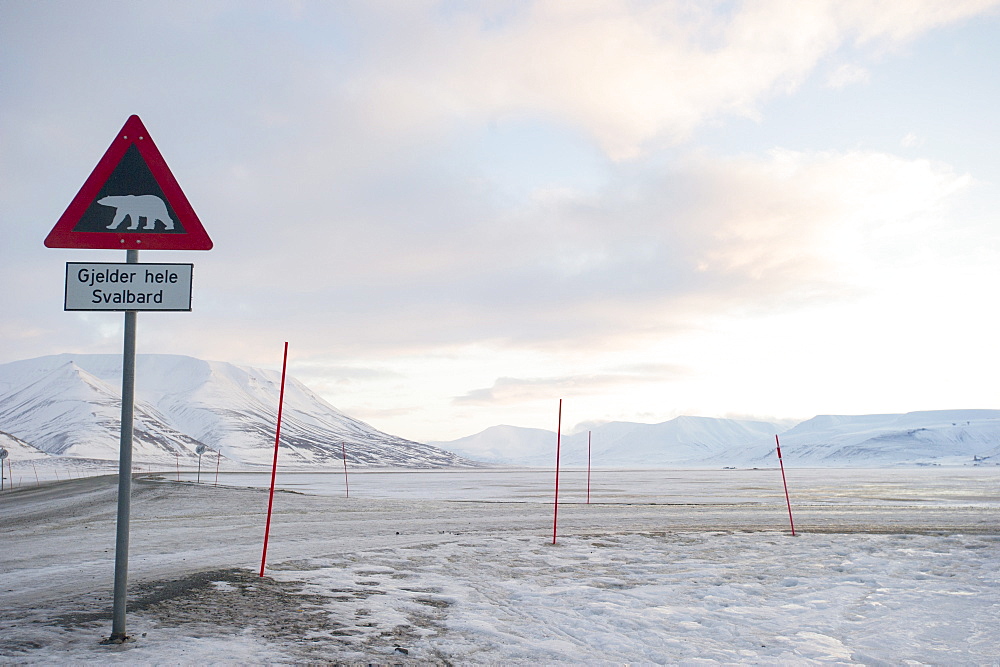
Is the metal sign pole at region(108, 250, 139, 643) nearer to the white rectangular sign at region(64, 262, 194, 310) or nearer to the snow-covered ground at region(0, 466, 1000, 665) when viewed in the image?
the white rectangular sign at region(64, 262, 194, 310)

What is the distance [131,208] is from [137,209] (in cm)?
4

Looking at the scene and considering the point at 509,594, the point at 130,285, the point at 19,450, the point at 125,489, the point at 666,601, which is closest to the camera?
the point at 125,489

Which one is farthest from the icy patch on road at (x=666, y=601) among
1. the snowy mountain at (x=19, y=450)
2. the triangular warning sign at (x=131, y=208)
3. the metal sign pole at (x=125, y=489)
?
the snowy mountain at (x=19, y=450)

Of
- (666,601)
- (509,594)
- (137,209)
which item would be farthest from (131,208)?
(666,601)

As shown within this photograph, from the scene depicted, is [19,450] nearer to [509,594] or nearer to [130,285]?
[509,594]

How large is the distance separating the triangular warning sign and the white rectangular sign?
24 centimetres

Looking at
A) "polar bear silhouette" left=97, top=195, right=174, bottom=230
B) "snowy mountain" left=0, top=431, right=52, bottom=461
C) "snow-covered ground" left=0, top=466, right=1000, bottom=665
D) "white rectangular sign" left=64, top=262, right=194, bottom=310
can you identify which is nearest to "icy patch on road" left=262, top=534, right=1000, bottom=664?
"snow-covered ground" left=0, top=466, right=1000, bottom=665

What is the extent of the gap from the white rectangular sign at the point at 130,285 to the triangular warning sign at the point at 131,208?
0.80 ft

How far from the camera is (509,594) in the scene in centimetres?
795

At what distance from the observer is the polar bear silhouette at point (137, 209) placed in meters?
Result: 5.36

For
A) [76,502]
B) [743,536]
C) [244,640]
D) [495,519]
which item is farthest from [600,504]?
[244,640]

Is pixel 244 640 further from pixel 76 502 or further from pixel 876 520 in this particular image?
pixel 76 502

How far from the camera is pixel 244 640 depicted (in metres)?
5.51

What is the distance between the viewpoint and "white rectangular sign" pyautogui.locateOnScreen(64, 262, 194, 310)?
5.11 m
